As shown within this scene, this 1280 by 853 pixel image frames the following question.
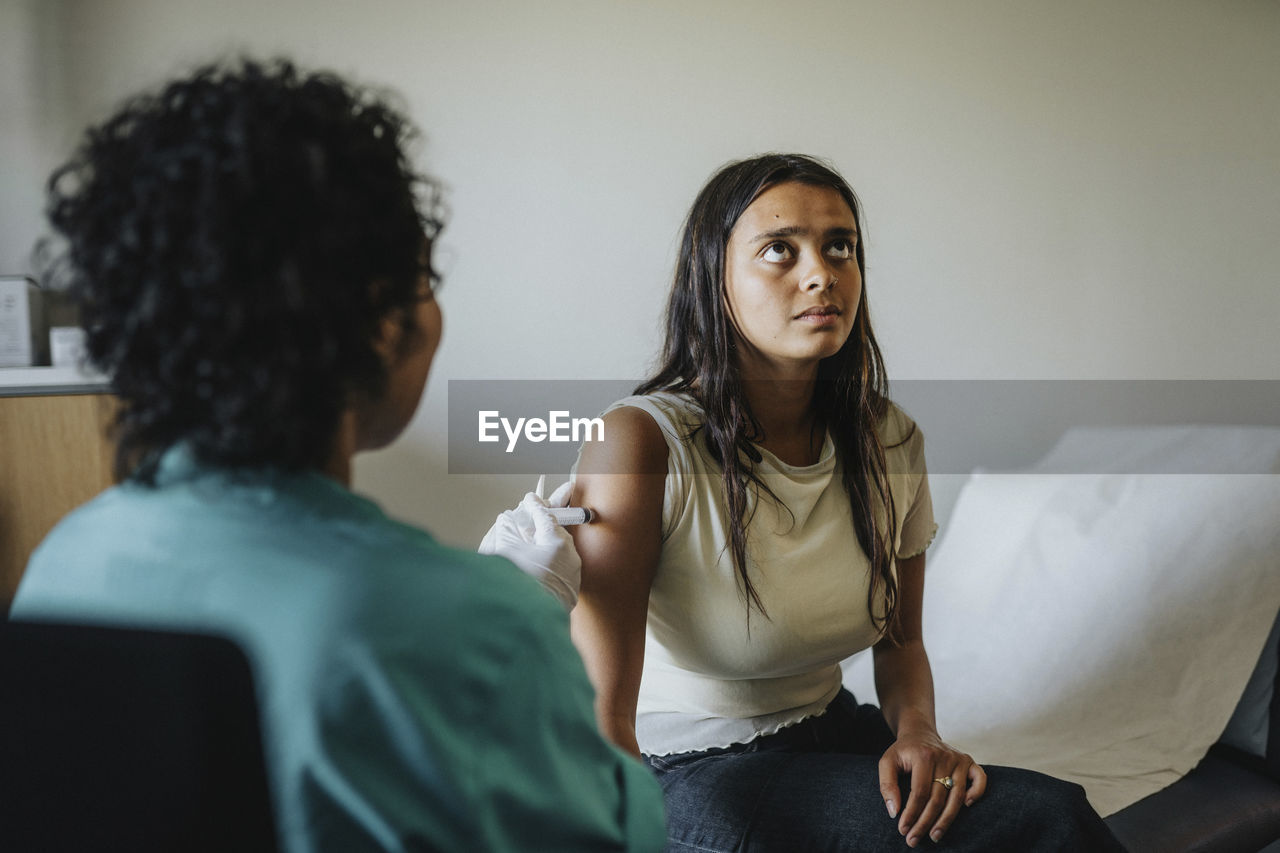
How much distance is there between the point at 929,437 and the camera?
2.17 meters

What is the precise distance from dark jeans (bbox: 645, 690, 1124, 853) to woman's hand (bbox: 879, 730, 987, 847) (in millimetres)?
11

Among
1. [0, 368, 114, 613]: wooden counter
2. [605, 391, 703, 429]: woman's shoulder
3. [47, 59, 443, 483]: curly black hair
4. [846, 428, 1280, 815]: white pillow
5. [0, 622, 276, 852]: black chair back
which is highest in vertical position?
[47, 59, 443, 483]: curly black hair

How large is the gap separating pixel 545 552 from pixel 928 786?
464mm

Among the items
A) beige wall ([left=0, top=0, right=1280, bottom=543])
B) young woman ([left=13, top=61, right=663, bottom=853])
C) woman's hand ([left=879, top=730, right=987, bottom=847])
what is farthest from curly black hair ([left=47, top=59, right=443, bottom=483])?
beige wall ([left=0, top=0, right=1280, bottom=543])

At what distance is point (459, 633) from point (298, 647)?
7 cm

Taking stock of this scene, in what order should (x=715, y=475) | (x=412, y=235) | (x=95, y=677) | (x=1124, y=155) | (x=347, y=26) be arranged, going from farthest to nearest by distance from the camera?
1. (x=1124, y=155)
2. (x=347, y=26)
3. (x=715, y=475)
4. (x=412, y=235)
5. (x=95, y=677)

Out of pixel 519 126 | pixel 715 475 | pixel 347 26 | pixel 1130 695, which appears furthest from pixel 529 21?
pixel 1130 695

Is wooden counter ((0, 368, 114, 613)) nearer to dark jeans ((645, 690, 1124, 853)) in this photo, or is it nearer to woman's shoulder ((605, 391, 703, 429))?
woman's shoulder ((605, 391, 703, 429))

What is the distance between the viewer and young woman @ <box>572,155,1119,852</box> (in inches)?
37.2

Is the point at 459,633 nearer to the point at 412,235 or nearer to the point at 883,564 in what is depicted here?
the point at 412,235

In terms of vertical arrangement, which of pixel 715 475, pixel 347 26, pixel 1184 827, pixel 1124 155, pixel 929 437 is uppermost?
pixel 347 26

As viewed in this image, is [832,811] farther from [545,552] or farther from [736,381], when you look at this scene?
[736,381]

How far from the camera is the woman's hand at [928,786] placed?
3.02 feet

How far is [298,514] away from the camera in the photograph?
18.0 inches
